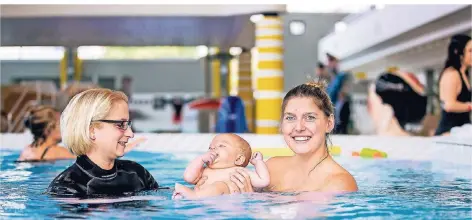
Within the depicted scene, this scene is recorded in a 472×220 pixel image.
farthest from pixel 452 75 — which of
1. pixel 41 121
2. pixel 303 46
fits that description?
pixel 303 46

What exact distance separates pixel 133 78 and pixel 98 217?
22.8m

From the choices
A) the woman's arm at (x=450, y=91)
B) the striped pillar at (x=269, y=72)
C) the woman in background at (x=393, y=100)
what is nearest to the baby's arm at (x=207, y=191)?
the woman's arm at (x=450, y=91)

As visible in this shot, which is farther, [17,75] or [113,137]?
[17,75]

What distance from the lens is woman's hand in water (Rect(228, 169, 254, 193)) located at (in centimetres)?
364

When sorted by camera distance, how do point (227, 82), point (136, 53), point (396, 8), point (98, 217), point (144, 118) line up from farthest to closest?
point (136, 53) → point (144, 118) → point (227, 82) → point (396, 8) → point (98, 217)

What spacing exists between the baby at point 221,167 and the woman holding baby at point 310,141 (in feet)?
0.10

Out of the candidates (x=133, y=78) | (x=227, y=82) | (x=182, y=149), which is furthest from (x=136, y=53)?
(x=182, y=149)

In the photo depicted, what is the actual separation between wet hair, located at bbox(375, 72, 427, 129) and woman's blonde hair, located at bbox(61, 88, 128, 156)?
4.79 metres

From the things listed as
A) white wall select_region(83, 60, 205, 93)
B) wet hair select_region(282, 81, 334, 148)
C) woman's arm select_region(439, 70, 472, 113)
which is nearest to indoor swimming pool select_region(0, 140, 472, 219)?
wet hair select_region(282, 81, 334, 148)

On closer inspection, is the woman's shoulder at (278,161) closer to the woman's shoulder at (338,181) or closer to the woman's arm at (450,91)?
the woman's shoulder at (338,181)

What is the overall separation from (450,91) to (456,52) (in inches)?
14.1

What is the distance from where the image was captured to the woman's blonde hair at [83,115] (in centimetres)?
346

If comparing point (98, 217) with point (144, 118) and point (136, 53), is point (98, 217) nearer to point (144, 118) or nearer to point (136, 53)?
point (144, 118)

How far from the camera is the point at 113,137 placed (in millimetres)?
3527
